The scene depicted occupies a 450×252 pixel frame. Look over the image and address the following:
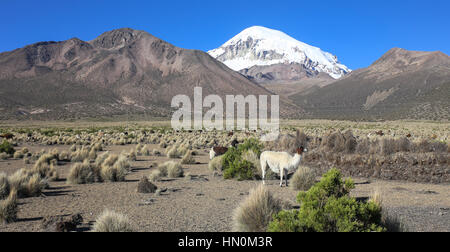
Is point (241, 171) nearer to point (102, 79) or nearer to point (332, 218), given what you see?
point (332, 218)

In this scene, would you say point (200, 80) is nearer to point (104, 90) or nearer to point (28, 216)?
point (104, 90)

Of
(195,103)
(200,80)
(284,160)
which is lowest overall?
(284,160)

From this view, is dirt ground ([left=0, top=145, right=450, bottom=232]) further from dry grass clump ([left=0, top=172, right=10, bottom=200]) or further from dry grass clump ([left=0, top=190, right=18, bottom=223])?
dry grass clump ([left=0, top=172, right=10, bottom=200])

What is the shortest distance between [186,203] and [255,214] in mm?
3276

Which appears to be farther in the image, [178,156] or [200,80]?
[200,80]

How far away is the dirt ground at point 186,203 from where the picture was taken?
6.94 m

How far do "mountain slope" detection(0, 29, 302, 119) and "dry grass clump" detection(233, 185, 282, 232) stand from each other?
9916 centimetres

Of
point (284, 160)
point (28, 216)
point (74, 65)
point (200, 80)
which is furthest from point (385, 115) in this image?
point (74, 65)

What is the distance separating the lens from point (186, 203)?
8977mm

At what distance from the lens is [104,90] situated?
133 m

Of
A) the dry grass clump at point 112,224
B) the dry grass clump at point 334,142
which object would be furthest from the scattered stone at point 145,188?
the dry grass clump at point 334,142

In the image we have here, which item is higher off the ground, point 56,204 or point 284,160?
point 284,160
